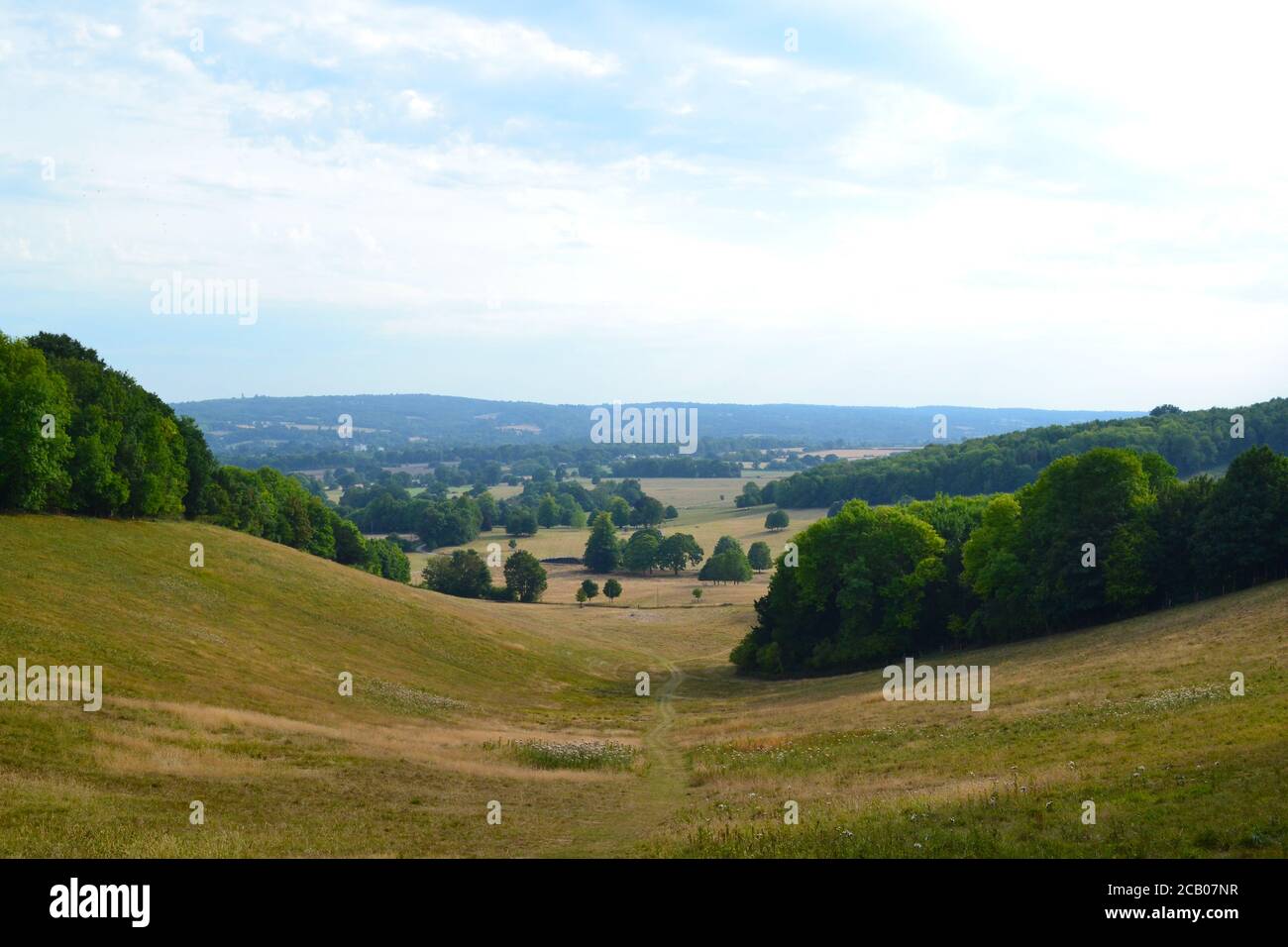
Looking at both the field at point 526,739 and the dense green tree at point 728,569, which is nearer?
the field at point 526,739

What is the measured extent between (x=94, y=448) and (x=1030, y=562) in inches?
2575

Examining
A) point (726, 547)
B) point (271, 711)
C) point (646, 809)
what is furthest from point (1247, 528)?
point (726, 547)

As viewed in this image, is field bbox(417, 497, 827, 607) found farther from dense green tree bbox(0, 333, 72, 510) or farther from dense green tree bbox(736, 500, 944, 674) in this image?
dense green tree bbox(0, 333, 72, 510)

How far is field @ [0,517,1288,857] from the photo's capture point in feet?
66.0

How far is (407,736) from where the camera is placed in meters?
39.6

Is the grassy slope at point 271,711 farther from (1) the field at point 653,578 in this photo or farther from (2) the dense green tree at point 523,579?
(1) the field at point 653,578

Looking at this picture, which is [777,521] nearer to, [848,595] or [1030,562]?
[848,595]

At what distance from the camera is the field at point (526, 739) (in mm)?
20109

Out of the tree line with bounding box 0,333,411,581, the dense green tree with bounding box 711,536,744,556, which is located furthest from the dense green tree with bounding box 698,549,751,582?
the tree line with bounding box 0,333,411,581

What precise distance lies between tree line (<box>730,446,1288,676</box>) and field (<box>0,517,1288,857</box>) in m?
5.81

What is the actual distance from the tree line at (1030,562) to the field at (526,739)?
5812 millimetres

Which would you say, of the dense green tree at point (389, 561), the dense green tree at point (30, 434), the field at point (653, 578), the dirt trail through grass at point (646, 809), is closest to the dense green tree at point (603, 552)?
the field at point (653, 578)
